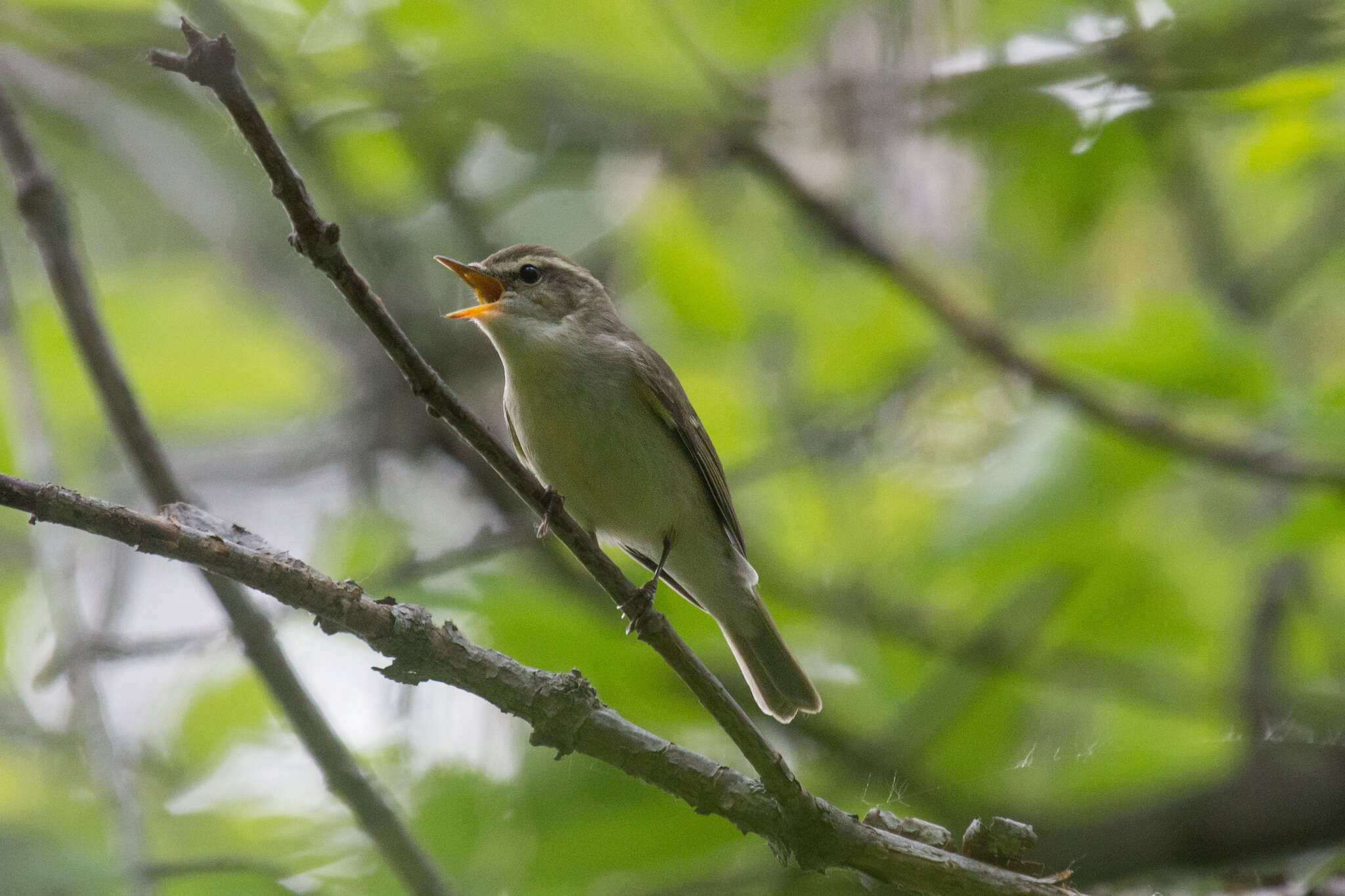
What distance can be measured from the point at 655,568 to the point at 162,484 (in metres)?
2.08

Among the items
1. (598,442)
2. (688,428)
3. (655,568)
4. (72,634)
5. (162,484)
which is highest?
(688,428)

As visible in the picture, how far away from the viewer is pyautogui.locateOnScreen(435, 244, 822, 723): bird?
4.35m

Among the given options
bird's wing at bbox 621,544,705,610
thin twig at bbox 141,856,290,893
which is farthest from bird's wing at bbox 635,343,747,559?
thin twig at bbox 141,856,290,893

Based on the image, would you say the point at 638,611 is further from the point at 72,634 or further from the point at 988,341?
the point at 988,341

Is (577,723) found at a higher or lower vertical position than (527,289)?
lower

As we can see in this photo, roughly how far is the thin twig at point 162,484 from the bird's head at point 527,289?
125 cm

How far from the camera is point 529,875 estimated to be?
296cm

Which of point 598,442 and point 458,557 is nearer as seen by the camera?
point 458,557

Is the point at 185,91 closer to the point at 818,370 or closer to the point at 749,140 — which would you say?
the point at 749,140

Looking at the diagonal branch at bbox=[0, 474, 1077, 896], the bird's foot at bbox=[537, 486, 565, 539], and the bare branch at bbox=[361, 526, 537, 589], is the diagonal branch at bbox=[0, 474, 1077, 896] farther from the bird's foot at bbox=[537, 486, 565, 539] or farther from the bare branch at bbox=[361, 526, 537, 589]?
the bare branch at bbox=[361, 526, 537, 589]

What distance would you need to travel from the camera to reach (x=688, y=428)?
15.2 feet

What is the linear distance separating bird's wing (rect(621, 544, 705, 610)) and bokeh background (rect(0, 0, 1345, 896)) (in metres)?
0.07

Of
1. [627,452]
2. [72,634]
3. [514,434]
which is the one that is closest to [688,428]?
[627,452]

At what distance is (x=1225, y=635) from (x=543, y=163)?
172 inches
